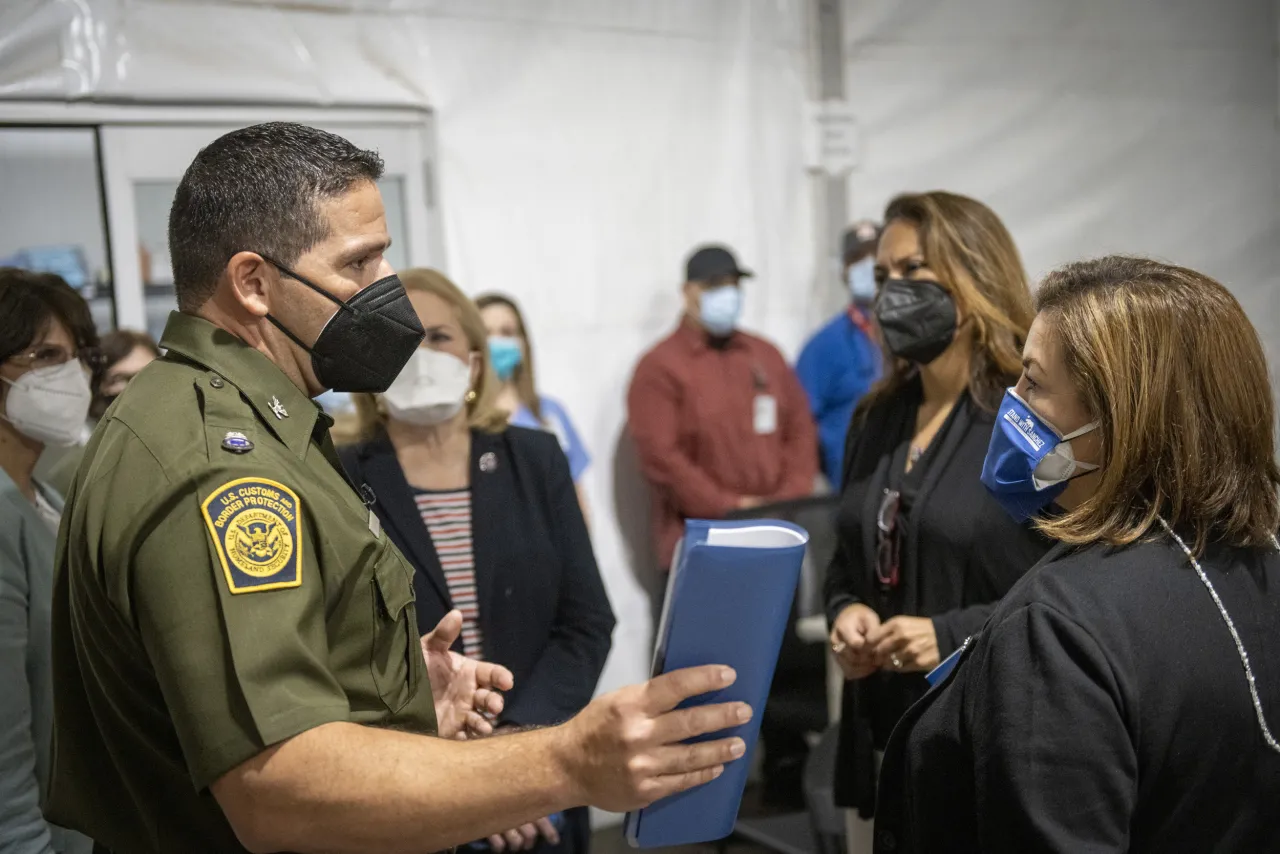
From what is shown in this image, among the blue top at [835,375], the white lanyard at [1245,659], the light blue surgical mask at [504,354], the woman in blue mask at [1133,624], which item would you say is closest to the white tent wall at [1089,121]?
the blue top at [835,375]

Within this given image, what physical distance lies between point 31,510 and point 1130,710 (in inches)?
68.0

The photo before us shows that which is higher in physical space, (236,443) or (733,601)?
(236,443)

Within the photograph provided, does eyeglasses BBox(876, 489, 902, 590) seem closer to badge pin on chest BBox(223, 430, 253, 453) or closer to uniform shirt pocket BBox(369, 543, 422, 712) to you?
uniform shirt pocket BBox(369, 543, 422, 712)

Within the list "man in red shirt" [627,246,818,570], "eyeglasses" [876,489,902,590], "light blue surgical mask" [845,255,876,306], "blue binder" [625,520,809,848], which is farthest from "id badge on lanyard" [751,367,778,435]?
"blue binder" [625,520,809,848]

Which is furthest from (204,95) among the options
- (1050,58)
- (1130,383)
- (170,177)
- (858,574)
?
(1050,58)

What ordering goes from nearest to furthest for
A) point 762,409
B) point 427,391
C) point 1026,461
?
point 1026,461 → point 427,391 → point 762,409

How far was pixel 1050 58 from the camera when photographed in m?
5.11

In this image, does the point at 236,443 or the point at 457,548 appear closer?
the point at 236,443

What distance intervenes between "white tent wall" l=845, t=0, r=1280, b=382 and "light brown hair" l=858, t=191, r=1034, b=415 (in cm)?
278

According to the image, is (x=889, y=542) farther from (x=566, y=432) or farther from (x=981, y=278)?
(x=566, y=432)

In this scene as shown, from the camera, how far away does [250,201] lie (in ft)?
4.10

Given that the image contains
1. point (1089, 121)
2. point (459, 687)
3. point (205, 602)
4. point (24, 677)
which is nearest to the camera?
point (205, 602)

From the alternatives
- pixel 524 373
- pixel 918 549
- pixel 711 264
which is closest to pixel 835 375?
pixel 711 264

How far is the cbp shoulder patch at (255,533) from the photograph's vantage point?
104 cm
